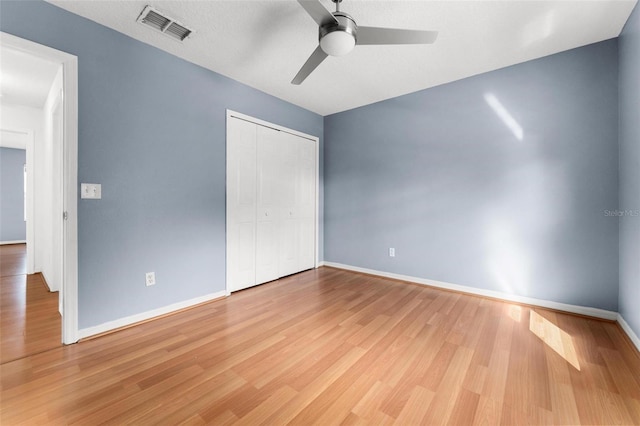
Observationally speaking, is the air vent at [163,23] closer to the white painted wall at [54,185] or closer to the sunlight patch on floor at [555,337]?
the white painted wall at [54,185]

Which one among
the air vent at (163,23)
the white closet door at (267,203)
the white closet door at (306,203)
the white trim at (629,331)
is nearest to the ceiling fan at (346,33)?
the air vent at (163,23)

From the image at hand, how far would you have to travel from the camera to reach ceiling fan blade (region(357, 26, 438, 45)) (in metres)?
1.69


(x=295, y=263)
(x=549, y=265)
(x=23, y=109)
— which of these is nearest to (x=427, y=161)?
(x=549, y=265)

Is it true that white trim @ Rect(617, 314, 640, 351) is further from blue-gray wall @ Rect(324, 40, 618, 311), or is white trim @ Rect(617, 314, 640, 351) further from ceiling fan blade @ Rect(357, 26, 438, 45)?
ceiling fan blade @ Rect(357, 26, 438, 45)

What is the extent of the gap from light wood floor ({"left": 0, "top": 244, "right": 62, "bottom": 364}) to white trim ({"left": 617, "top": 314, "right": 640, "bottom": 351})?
4.24 m

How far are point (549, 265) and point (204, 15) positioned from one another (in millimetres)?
3881

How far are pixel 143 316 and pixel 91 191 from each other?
1.17m

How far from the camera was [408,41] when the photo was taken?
1779mm

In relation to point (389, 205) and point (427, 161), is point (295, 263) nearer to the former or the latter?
point (389, 205)

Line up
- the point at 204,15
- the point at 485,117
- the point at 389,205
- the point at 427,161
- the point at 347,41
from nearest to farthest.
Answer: the point at 347,41, the point at 204,15, the point at 485,117, the point at 427,161, the point at 389,205

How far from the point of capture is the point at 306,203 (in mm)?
4184

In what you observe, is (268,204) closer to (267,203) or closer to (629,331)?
(267,203)

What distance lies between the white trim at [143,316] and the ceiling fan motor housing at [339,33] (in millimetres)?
2651

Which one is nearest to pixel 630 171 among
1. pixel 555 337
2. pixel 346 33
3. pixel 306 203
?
pixel 555 337
